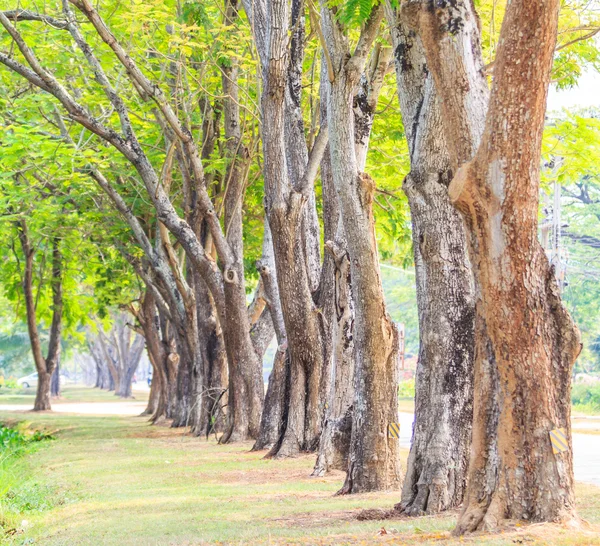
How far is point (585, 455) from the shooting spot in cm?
1591

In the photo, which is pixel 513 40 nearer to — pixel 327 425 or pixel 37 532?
pixel 37 532

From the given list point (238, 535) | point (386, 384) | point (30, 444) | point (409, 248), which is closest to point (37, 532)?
point (238, 535)

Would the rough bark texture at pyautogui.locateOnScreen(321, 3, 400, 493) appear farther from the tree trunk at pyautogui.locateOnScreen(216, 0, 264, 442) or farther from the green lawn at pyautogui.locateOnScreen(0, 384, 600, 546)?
the tree trunk at pyautogui.locateOnScreen(216, 0, 264, 442)

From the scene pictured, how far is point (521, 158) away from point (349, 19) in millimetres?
2586

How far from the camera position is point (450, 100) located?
22.4 ft

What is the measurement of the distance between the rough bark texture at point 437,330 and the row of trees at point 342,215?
0.7 inches

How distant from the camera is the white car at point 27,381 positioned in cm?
9281

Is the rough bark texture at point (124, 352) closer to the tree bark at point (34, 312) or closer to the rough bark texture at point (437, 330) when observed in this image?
the tree bark at point (34, 312)

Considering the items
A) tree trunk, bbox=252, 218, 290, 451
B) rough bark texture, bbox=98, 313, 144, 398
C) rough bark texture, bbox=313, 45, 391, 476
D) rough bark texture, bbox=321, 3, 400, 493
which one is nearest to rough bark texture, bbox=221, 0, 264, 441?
tree trunk, bbox=252, 218, 290, 451

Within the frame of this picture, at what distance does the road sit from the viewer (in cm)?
1278

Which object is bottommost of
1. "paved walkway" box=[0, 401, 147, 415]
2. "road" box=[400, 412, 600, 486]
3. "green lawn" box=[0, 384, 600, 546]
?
"green lawn" box=[0, 384, 600, 546]

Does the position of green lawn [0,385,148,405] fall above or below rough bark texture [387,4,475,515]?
above

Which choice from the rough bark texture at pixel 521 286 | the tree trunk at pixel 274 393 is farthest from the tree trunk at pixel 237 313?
the rough bark texture at pixel 521 286

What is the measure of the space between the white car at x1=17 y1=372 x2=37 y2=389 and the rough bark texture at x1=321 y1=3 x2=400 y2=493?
85.0 metres
